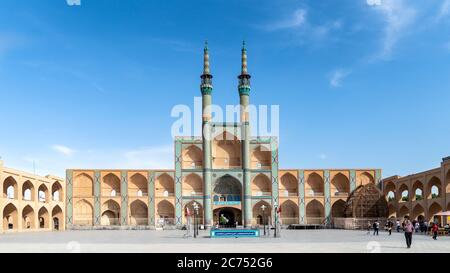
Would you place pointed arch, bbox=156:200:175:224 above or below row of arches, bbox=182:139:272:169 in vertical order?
below

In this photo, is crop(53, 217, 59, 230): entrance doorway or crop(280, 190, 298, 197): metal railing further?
crop(280, 190, 298, 197): metal railing

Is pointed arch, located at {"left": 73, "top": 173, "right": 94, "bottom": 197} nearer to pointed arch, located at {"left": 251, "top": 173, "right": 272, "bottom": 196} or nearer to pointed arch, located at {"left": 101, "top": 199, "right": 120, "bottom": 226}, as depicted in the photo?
pointed arch, located at {"left": 101, "top": 199, "right": 120, "bottom": 226}

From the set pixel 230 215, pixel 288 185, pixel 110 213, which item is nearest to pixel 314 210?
pixel 288 185

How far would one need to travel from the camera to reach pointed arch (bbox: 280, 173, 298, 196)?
62688 mm

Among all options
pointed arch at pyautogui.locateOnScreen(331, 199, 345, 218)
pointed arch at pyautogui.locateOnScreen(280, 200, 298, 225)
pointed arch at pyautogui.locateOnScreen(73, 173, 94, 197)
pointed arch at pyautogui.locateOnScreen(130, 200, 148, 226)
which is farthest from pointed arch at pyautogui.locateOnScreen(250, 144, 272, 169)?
pointed arch at pyautogui.locateOnScreen(73, 173, 94, 197)

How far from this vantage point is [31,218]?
53.0 metres

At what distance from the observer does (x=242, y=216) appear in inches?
2360

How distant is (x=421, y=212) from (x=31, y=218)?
134ft

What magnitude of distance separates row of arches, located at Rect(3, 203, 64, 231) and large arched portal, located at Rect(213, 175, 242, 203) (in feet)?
61.2
